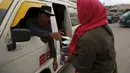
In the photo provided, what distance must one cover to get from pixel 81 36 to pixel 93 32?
0.42 ft

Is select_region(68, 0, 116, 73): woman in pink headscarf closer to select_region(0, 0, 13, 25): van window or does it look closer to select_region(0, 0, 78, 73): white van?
select_region(0, 0, 78, 73): white van

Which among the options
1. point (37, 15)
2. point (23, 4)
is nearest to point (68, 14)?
point (37, 15)

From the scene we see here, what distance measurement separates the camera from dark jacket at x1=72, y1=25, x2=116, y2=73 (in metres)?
2.61

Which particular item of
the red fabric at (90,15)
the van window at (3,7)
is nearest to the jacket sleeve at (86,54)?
the red fabric at (90,15)

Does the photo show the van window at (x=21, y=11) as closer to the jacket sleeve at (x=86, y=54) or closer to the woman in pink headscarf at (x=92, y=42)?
the woman in pink headscarf at (x=92, y=42)

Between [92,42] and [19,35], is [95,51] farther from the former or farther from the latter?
[19,35]

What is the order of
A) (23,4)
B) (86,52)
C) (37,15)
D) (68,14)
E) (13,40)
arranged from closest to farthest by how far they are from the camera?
(86,52)
(13,40)
(23,4)
(37,15)
(68,14)

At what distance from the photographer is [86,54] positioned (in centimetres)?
262

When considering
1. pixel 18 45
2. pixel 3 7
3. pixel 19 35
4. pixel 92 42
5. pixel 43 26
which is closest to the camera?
pixel 92 42

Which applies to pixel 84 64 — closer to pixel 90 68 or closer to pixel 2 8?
pixel 90 68

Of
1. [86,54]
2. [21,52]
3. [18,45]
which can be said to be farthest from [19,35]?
[86,54]

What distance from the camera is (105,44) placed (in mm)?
2695

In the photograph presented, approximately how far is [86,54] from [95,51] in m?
0.09

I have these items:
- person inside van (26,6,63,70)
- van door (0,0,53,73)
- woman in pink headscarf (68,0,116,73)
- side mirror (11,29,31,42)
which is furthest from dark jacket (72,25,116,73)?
person inside van (26,6,63,70)
